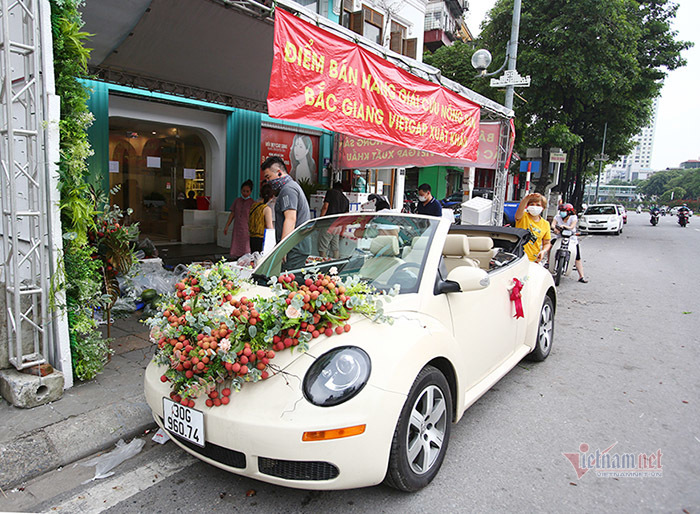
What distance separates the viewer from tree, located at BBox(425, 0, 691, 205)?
17672mm

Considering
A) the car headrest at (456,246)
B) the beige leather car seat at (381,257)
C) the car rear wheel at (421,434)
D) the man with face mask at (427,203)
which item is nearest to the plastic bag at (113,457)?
the car rear wheel at (421,434)

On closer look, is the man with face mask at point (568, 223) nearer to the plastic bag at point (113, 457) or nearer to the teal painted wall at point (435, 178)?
the plastic bag at point (113, 457)

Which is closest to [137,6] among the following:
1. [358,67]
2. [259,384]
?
[358,67]

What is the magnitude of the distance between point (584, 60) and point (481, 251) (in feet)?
56.8

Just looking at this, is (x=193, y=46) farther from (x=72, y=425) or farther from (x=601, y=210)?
(x=601, y=210)

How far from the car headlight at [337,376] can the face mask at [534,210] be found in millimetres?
5749

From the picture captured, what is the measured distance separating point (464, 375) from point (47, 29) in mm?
3695

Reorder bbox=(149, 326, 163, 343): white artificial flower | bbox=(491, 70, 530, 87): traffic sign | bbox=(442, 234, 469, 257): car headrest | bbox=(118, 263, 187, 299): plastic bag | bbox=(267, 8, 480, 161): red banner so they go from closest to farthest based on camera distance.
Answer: bbox=(149, 326, 163, 343): white artificial flower < bbox=(442, 234, 469, 257): car headrest < bbox=(267, 8, 480, 161): red banner < bbox=(118, 263, 187, 299): plastic bag < bbox=(491, 70, 530, 87): traffic sign

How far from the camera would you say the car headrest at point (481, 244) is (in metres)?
4.14

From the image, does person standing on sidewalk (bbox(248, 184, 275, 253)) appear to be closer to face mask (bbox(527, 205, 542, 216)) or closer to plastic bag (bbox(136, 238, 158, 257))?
plastic bag (bbox(136, 238, 158, 257))

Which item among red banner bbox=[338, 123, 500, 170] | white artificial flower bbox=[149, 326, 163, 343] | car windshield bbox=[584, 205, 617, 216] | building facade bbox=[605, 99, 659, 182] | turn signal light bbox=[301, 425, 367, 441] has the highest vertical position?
building facade bbox=[605, 99, 659, 182]

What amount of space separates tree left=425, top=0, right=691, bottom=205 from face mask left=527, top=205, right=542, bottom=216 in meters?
13.4

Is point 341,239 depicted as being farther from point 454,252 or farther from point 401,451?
A: point 401,451

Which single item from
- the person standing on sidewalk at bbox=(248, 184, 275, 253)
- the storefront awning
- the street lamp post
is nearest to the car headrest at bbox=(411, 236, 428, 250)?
the storefront awning
